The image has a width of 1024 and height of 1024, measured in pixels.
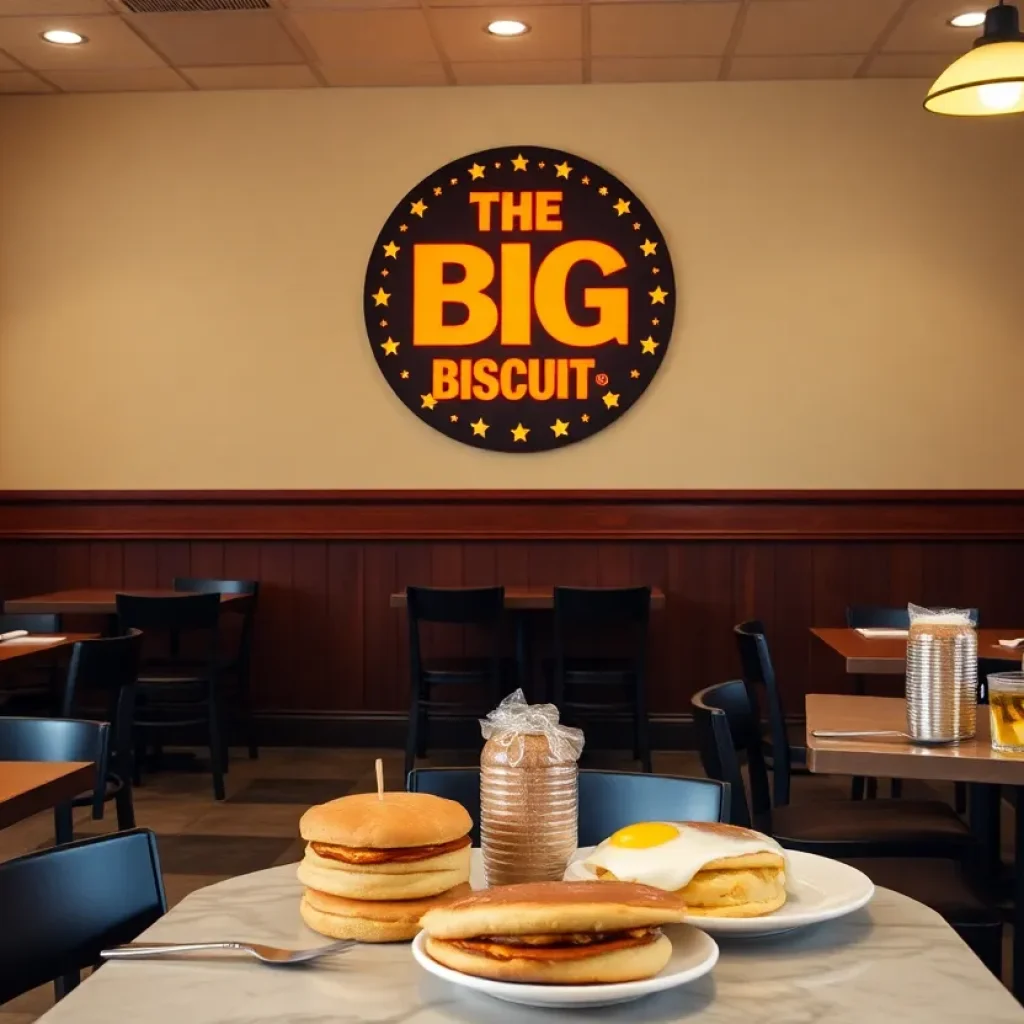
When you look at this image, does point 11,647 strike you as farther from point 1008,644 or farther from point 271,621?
point 1008,644

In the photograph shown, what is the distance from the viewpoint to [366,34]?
19.1 ft

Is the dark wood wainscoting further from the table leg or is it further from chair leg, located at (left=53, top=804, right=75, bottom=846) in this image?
the table leg

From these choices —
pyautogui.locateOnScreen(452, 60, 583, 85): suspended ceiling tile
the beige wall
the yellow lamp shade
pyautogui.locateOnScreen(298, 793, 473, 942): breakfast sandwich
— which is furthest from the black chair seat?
pyautogui.locateOnScreen(452, 60, 583, 85): suspended ceiling tile

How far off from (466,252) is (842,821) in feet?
13.8

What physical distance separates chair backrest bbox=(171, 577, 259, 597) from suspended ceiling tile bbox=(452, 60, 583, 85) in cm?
268

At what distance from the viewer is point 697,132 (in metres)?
6.48

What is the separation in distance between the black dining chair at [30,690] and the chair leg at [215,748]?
0.65 meters

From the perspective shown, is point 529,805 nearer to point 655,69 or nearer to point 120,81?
point 655,69

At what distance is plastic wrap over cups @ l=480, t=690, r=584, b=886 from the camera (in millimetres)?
1331

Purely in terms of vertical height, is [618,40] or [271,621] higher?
[618,40]

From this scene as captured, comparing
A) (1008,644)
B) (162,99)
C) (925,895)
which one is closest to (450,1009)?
(925,895)

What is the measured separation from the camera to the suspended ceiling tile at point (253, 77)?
6.30 m

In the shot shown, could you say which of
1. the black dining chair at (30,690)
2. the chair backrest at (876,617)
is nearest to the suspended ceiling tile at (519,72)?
the chair backrest at (876,617)

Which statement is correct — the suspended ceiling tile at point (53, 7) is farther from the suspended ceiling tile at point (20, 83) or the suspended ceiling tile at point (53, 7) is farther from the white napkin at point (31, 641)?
the white napkin at point (31, 641)
